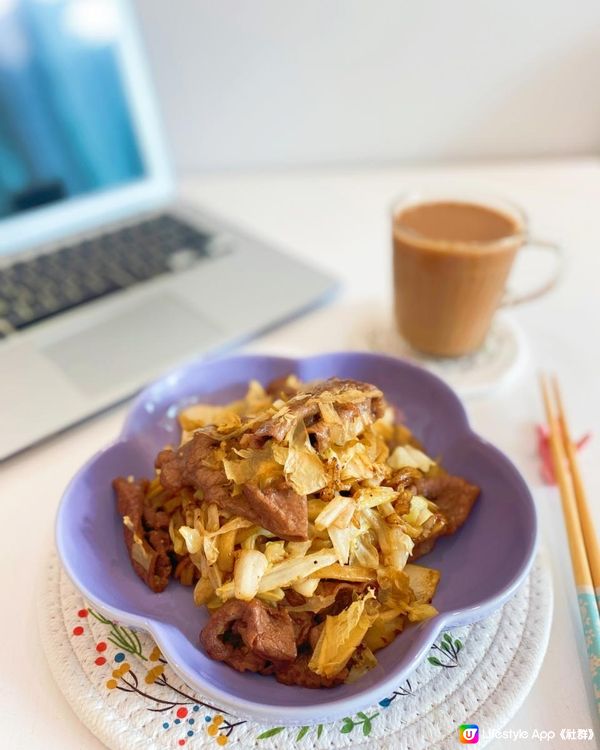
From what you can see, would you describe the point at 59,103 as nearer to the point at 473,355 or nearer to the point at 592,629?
the point at 473,355

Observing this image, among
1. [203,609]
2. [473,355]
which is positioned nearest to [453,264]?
[473,355]

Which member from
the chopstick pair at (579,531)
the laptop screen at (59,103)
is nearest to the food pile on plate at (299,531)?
the chopstick pair at (579,531)

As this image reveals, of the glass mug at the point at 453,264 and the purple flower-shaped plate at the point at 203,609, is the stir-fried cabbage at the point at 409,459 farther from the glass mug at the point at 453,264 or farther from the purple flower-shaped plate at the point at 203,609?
the glass mug at the point at 453,264

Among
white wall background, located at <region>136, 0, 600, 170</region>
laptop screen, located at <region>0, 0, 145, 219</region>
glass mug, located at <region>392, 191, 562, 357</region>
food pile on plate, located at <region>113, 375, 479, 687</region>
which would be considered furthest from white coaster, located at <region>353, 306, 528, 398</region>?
white wall background, located at <region>136, 0, 600, 170</region>

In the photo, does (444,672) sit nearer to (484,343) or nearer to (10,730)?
(10,730)

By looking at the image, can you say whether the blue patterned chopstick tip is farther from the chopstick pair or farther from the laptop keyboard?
the laptop keyboard
